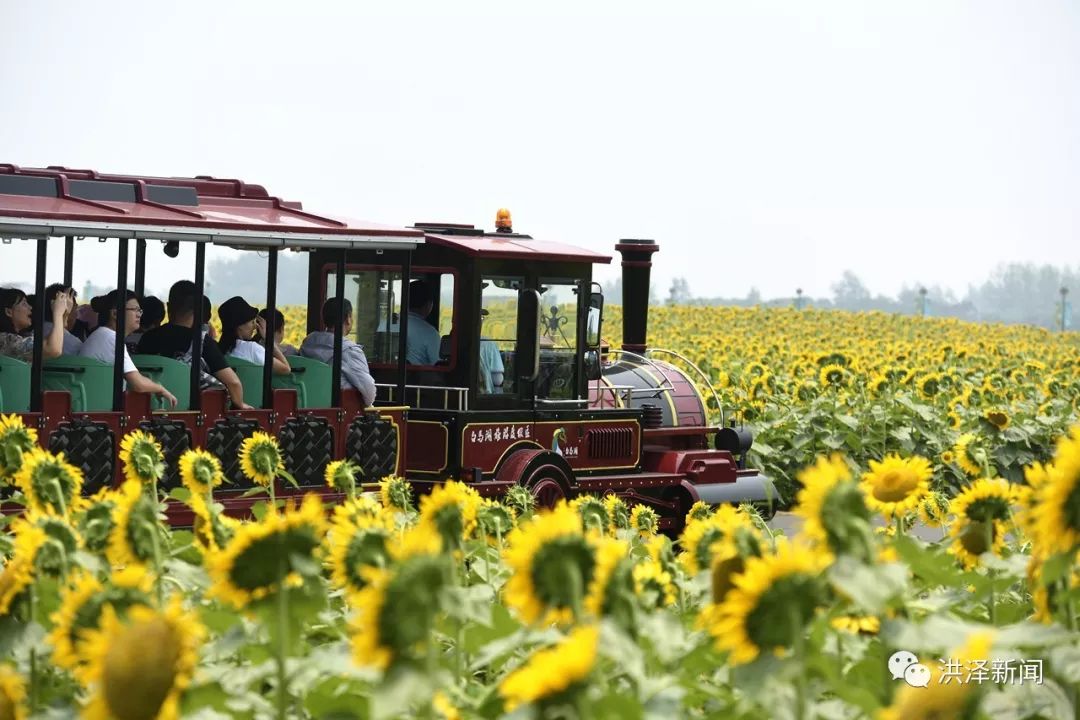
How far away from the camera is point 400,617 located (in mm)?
2709

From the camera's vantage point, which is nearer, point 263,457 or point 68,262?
point 263,457

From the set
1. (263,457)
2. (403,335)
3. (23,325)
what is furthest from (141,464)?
(403,335)

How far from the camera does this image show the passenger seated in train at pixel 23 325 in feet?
32.2

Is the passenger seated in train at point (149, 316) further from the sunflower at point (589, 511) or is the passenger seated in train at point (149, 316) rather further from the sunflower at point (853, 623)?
the sunflower at point (853, 623)

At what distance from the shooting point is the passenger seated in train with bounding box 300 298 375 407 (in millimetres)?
11406

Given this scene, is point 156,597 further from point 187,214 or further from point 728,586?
point 187,214

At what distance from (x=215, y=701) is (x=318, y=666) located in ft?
0.76

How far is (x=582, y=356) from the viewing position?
1341 cm

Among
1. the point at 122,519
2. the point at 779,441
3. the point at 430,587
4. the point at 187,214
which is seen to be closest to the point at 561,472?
the point at 187,214

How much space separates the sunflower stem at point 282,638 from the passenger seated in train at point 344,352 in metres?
8.05

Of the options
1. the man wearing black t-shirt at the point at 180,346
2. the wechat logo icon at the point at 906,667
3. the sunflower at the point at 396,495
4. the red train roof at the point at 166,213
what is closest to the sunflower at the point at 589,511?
the sunflower at the point at 396,495

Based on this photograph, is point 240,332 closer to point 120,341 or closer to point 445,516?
point 120,341

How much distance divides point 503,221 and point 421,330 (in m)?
1.44

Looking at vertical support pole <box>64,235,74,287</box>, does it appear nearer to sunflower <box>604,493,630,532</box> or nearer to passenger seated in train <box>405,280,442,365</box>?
passenger seated in train <box>405,280,442,365</box>
